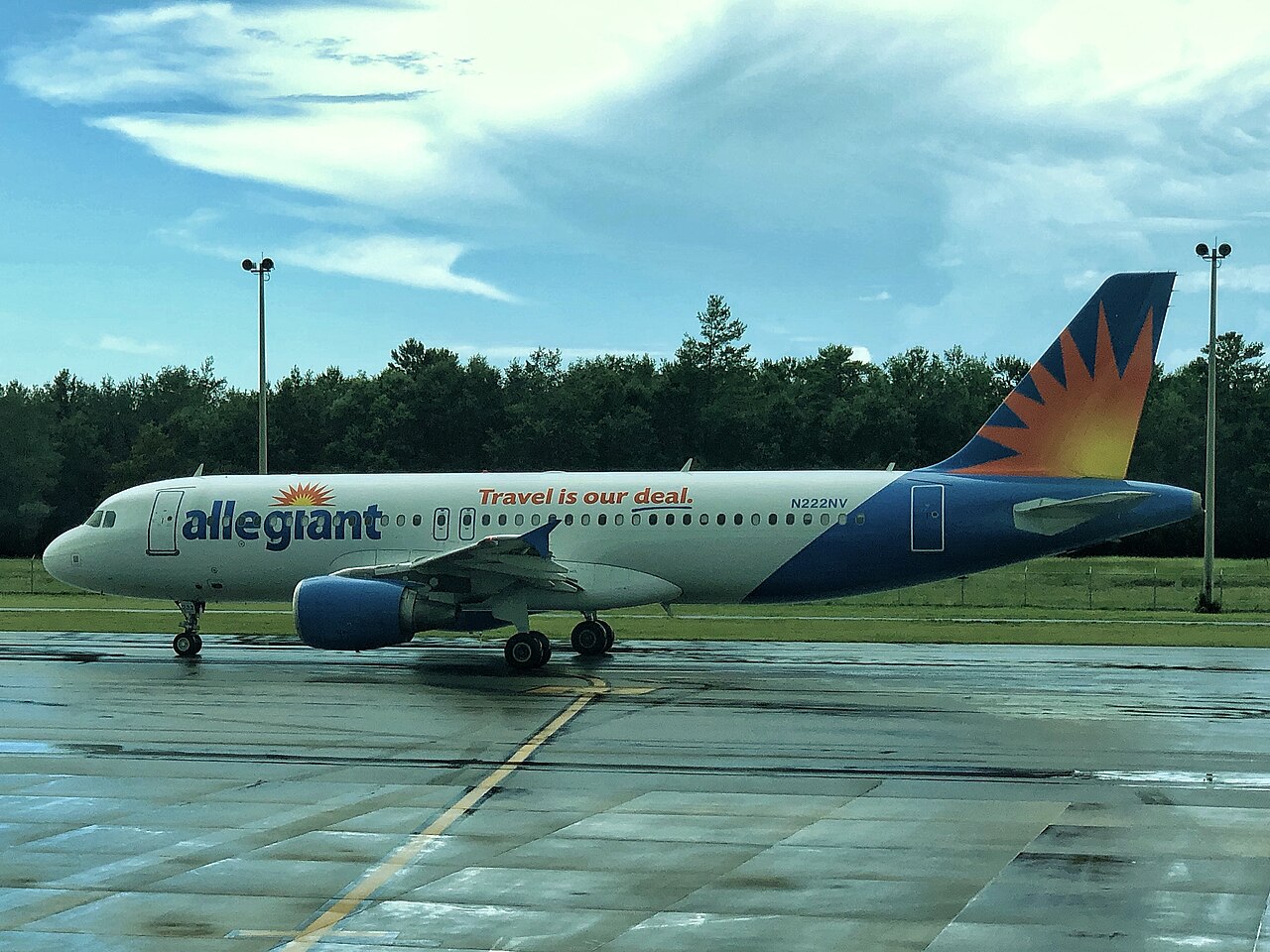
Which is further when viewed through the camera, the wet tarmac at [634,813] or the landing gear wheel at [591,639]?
the landing gear wheel at [591,639]

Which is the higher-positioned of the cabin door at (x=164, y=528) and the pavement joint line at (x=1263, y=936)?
the cabin door at (x=164, y=528)

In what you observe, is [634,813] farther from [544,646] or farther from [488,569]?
[488,569]

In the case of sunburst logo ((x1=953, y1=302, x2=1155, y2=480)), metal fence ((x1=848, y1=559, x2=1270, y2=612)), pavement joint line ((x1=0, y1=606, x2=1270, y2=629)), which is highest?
sunburst logo ((x1=953, y1=302, x2=1155, y2=480))

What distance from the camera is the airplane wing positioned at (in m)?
23.8

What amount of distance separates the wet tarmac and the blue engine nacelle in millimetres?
1032

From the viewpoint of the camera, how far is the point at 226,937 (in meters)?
8.65

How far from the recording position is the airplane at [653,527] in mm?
24734

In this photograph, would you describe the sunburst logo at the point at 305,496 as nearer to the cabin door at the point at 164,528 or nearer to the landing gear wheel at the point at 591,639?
the cabin door at the point at 164,528

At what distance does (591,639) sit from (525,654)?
320cm

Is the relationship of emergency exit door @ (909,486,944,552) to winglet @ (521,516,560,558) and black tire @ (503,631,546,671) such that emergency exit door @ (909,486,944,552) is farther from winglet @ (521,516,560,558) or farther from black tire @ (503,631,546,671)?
black tire @ (503,631,546,671)

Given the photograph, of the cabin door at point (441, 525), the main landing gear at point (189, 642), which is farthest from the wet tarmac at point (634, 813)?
the cabin door at point (441, 525)

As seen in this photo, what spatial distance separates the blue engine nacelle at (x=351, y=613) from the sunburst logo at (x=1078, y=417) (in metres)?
10.9

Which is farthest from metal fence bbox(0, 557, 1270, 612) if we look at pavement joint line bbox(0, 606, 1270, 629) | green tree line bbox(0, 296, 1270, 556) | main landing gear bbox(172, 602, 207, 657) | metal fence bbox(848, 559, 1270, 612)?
main landing gear bbox(172, 602, 207, 657)

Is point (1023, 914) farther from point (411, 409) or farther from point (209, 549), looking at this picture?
point (411, 409)
